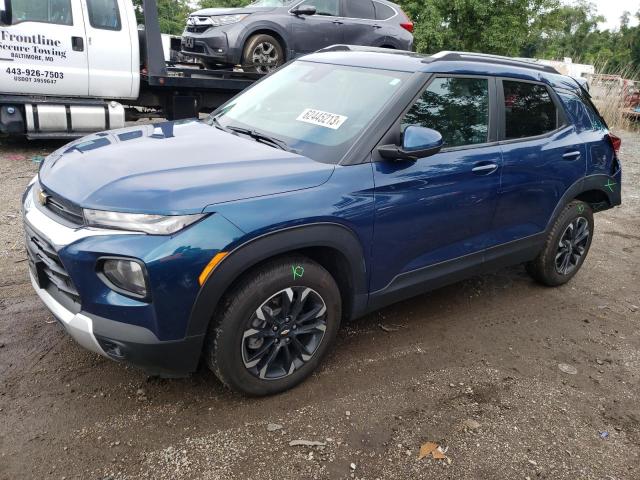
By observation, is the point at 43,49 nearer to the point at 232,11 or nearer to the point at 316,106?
the point at 232,11

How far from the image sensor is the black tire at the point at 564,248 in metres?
4.28

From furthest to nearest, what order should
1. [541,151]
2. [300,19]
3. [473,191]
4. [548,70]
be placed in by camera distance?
[300,19] < [548,70] < [541,151] < [473,191]

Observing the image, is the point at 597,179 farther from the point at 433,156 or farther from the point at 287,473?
the point at 287,473

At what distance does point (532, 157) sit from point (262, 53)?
5788mm

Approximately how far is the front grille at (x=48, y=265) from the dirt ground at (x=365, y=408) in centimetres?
63

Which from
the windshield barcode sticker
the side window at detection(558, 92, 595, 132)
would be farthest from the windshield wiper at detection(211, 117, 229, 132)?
the side window at detection(558, 92, 595, 132)

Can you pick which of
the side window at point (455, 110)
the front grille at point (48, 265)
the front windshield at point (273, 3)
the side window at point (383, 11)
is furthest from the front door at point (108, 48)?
the side window at point (455, 110)

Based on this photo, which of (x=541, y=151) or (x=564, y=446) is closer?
(x=564, y=446)

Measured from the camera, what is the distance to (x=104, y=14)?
754 centimetres

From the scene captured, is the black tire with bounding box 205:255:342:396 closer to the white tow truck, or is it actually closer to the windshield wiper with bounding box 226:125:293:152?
the windshield wiper with bounding box 226:125:293:152

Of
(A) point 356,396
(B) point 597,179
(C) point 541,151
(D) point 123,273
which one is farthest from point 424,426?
(B) point 597,179

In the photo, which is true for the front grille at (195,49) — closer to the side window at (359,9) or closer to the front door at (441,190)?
the side window at (359,9)

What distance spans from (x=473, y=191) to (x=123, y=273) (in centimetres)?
218

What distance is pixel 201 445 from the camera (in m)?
2.49
